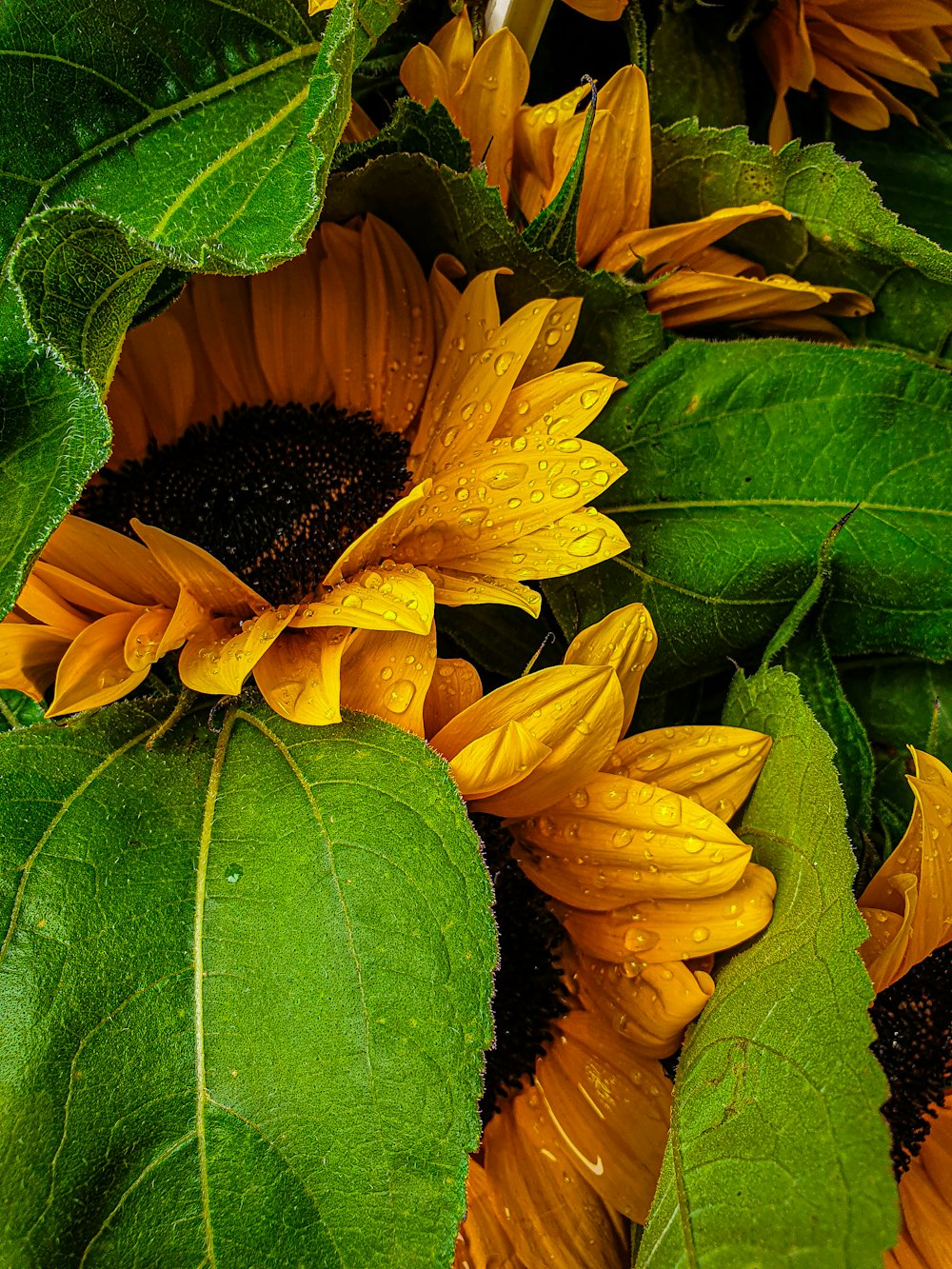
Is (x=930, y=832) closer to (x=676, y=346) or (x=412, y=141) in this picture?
(x=676, y=346)

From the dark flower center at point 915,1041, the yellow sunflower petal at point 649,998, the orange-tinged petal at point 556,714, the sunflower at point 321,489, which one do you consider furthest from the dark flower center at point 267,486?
the dark flower center at point 915,1041

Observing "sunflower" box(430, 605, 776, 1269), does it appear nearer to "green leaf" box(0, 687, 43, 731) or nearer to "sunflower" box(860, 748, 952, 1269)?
"sunflower" box(860, 748, 952, 1269)

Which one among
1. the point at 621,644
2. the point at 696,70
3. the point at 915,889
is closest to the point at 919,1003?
the point at 915,889

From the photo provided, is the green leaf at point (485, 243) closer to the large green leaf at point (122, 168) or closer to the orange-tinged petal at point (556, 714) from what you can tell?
the large green leaf at point (122, 168)

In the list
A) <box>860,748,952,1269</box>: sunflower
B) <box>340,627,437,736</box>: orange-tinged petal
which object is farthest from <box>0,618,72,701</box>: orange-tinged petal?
<box>860,748,952,1269</box>: sunflower

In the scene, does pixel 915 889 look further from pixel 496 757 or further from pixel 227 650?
pixel 227 650

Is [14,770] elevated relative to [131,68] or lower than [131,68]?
lower

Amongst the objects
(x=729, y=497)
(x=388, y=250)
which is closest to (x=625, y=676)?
(x=729, y=497)
